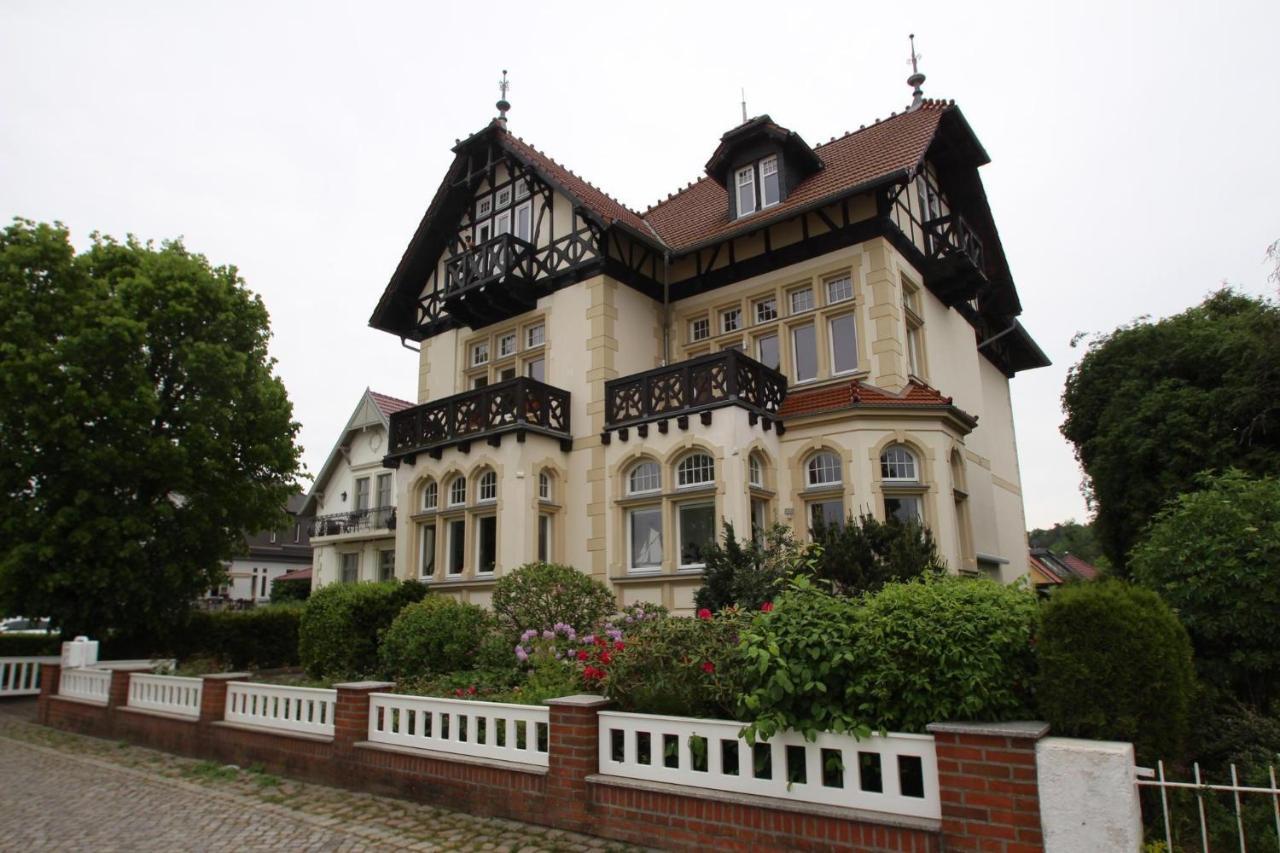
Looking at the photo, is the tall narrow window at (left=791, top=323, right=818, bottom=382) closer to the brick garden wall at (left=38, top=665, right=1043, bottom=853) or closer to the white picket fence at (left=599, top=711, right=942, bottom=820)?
the brick garden wall at (left=38, top=665, right=1043, bottom=853)

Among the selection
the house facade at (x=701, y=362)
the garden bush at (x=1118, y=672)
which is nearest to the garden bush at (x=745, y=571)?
the house facade at (x=701, y=362)

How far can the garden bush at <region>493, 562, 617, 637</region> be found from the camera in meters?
11.3

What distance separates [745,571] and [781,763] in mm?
4502

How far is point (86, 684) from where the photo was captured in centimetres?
1195

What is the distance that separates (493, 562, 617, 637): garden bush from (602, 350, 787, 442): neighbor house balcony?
3324 millimetres

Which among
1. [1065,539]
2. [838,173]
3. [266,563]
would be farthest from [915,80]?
[1065,539]

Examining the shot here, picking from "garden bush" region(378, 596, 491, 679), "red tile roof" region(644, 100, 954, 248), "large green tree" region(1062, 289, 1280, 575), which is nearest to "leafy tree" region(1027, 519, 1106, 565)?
"large green tree" region(1062, 289, 1280, 575)

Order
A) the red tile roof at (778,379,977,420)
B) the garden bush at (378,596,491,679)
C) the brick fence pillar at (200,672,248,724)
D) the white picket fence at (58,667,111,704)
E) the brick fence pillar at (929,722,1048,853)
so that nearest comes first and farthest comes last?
the brick fence pillar at (929,722,1048,853)
the brick fence pillar at (200,672,248,724)
the garden bush at (378,596,491,679)
the white picket fence at (58,667,111,704)
the red tile roof at (778,379,977,420)

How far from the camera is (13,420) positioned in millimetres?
15109

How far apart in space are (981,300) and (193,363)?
1768cm

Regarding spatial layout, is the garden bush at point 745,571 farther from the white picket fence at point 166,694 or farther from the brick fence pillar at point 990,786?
the white picket fence at point 166,694

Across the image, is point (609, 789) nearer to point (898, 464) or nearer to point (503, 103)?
point (898, 464)

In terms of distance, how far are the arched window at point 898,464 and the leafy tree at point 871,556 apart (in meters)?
3.20

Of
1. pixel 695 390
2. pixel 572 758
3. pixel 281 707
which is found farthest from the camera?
pixel 695 390
